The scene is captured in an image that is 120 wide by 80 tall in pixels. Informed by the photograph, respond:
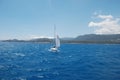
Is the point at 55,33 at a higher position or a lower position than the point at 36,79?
higher

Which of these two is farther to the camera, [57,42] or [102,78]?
[57,42]

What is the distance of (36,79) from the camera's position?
32500 millimetres

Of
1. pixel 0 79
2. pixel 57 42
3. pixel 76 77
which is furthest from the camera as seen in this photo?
pixel 57 42

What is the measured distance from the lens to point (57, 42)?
102062 millimetres

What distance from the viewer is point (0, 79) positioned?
104ft

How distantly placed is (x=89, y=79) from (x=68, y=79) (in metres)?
3.27

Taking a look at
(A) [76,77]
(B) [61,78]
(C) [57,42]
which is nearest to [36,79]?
(B) [61,78]

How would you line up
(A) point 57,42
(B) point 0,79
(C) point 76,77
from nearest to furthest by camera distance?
(B) point 0,79
(C) point 76,77
(A) point 57,42

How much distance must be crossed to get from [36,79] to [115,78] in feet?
40.2

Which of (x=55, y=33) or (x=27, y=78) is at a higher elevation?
(x=55, y=33)

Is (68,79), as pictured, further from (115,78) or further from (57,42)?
(57,42)

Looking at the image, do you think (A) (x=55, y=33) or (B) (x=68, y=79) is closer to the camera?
(B) (x=68, y=79)

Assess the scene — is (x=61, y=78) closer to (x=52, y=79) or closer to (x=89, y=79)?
(x=52, y=79)

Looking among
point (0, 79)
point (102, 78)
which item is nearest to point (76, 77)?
point (102, 78)
